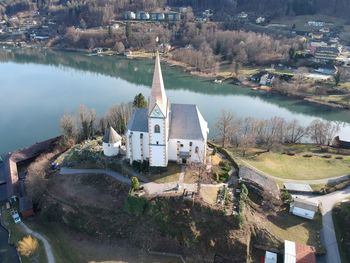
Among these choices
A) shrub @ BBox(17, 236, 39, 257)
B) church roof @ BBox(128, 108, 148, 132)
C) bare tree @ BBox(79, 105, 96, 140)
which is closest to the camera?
shrub @ BBox(17, 236, 39, 257)

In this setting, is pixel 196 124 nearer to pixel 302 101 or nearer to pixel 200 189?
pixel 200 189

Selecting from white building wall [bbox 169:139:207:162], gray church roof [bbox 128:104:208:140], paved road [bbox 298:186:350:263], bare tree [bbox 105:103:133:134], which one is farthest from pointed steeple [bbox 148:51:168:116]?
paved road [bbox 298:186:350:263]

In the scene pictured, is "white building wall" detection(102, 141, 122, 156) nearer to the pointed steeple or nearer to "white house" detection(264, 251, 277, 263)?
the pointed steeple

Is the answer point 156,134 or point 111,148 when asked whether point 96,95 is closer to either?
point 111,148

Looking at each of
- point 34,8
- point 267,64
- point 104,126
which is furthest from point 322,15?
point 34,8

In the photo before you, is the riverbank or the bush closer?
the riverbank

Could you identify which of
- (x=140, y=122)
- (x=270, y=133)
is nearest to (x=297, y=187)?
(x=270, y=133)
